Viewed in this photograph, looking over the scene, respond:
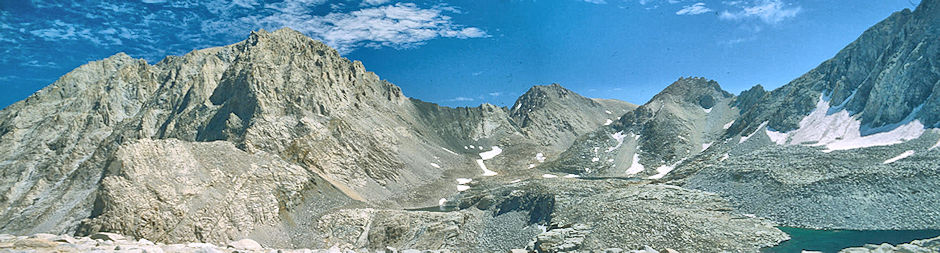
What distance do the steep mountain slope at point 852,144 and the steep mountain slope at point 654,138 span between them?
9.49m

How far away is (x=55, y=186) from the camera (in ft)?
205

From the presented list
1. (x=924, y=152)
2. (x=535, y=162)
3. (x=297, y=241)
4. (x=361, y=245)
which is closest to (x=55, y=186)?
(x=297, y=241)

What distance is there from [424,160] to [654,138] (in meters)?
48.3

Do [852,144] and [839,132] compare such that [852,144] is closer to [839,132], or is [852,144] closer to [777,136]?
[839,132]

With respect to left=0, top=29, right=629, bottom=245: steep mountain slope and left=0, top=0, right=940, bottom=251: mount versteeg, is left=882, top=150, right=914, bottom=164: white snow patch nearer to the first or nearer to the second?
left=0, top=0, right=940, bottom=251: mount versteeg

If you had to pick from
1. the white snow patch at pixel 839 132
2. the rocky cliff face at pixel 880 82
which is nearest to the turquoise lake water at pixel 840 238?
the white snow patch at pixel 839 132

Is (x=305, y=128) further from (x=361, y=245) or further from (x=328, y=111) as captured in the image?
(x=361, y=245)

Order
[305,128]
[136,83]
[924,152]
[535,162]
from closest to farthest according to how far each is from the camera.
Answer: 1. [924,152]
2. [305,128]
3. [136,83]
4. [535,162]

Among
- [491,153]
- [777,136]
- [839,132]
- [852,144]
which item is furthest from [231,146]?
[491,153]

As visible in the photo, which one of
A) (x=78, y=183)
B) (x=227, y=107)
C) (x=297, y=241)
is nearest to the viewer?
(x=297, y=241)

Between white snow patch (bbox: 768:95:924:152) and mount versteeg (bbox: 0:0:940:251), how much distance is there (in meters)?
0.33

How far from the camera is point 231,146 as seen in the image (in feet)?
165

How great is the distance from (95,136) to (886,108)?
11606 centimetres

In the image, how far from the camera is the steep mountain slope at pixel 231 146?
38.4 meters
